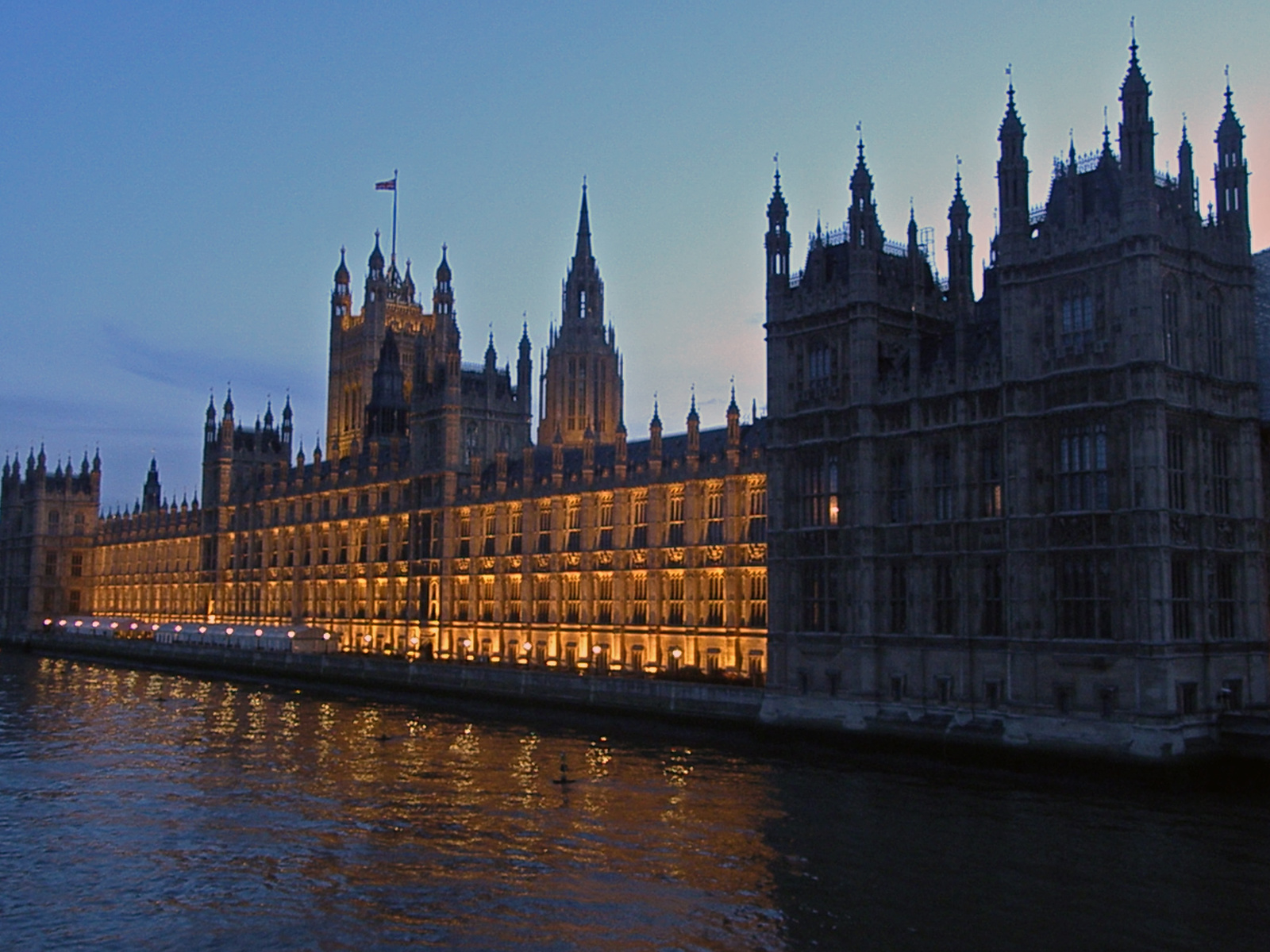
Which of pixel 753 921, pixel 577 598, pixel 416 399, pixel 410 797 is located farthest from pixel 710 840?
pixel 416 399

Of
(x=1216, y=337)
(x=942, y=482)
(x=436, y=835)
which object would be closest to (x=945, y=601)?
(x=942, y=482)

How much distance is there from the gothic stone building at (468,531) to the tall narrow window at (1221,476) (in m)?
30.9

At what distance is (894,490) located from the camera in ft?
210

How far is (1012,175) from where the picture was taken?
60.0m

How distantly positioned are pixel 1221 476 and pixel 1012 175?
55.0 feet

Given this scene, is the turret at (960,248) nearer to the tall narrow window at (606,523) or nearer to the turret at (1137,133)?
the turret at (1137,133)

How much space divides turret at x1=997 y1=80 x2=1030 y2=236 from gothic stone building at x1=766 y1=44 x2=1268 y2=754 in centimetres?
11

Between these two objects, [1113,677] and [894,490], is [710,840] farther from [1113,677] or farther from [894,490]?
[894,490]

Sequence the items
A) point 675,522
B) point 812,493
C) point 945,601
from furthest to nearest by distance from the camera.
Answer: point 675,522, point 812,493, point 945,601

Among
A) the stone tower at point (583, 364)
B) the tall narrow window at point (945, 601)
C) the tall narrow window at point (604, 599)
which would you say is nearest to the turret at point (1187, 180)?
the tall narrow window at point (945, 601)

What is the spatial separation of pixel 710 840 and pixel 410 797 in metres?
14.5

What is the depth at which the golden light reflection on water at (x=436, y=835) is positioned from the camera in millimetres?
35312

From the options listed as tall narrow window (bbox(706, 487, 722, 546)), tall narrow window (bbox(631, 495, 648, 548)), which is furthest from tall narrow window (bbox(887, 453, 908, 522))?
tall narrow window (bbox(631, 495, 648, 548))

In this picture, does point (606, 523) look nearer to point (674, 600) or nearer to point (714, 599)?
point (674, 600)
